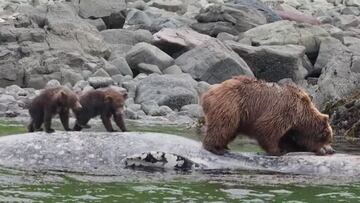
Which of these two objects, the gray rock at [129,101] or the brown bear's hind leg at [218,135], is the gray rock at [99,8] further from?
the brown bear's hind leg at [218,135]

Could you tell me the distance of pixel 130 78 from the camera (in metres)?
31.4

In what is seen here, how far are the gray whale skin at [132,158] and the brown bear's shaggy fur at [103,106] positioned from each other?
2.77 m

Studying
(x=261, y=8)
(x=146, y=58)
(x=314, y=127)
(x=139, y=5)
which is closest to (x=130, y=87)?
(x=146, y=58)

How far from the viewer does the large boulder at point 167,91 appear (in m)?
27.6

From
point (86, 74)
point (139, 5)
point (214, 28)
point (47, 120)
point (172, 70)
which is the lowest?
point (86, 74)

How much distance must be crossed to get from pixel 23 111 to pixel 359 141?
35.0 ft

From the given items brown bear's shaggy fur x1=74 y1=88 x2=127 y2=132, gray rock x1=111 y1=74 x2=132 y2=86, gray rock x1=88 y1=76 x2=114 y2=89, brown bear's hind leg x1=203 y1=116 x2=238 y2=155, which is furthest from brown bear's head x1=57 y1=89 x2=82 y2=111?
gray rock x1=111 y1=74 x2=132 y2=86

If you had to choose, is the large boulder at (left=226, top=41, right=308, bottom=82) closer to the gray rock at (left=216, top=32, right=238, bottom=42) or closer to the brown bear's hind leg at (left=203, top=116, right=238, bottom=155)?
the gray rock at (left=216, top=32, right=238, bottom=42)

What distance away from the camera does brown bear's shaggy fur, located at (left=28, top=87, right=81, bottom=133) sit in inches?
548

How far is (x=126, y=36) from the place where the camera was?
1534 inches

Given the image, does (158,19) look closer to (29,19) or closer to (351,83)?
(29,19)

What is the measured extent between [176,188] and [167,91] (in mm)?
17336

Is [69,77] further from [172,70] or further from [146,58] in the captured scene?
[172,70]

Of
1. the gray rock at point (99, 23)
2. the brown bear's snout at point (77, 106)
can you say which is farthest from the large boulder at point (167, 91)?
the brown bear's snout at point (77, 106)
